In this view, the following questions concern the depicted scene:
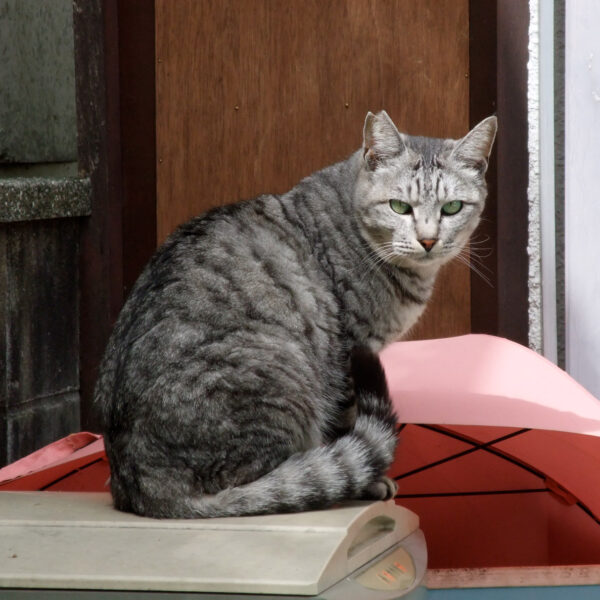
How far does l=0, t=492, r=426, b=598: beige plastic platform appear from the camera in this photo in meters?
1.48

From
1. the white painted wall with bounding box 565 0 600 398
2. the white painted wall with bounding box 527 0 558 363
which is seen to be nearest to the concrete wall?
the white painted wall with bounding box 527 0 558 363

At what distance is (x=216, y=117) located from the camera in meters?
3.56

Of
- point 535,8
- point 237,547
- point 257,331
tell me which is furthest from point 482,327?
point 237,547

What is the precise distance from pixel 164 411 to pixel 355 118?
176 centimetres

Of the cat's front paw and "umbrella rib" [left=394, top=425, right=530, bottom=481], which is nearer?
the cat's front paw

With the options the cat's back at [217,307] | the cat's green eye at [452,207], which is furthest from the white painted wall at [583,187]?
the cat's back at [217,307]

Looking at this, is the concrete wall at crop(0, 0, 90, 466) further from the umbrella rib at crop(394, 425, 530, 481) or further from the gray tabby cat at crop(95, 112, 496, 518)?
the umbrella rib at crop(394, 425, 530, 481)

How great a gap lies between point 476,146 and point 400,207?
0.24 metres

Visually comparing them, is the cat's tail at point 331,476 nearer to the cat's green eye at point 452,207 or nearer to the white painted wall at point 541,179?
the cat's green eye at point 452,207

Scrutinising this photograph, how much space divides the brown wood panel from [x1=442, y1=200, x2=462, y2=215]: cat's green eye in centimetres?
99

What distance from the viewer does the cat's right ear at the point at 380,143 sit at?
7.87ft

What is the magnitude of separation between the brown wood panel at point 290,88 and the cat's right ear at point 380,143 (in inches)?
38.8

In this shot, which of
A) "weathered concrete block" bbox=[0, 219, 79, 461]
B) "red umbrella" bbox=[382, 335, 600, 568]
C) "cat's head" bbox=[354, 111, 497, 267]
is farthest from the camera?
"weathered concrete block" bbox=[0, 219, 79, 461]

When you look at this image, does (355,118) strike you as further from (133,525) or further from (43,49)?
(133,525)
